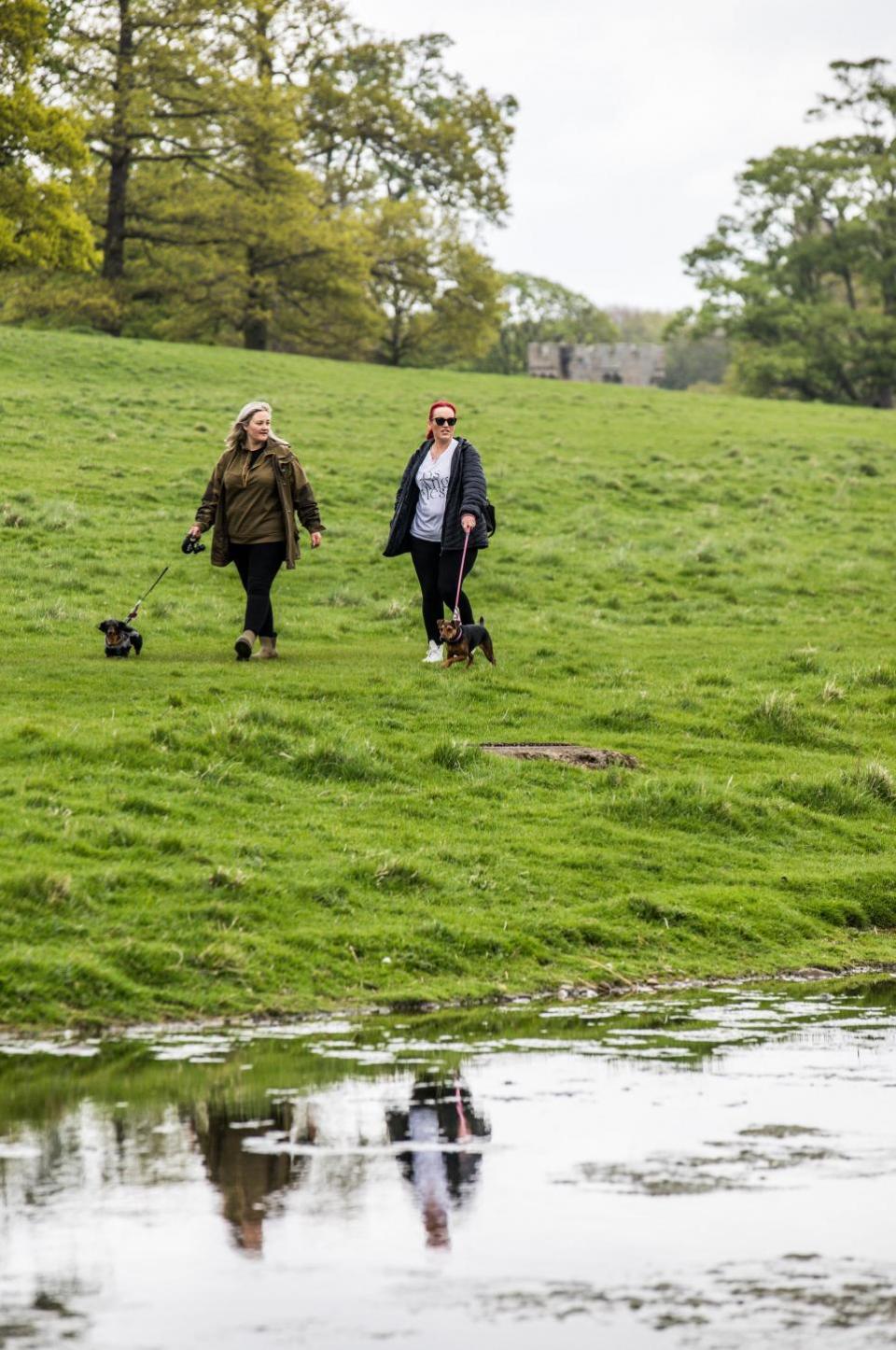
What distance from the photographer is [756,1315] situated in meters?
4.89

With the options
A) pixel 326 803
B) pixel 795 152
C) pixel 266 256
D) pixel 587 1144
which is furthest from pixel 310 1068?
pixel 795 152

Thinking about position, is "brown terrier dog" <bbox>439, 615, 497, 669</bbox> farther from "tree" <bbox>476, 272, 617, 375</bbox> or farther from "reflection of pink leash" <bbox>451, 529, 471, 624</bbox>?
"tree" <bbox>476, 272, 617, 375</bbox>

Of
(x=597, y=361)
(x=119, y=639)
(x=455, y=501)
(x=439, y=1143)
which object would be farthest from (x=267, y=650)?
(x=597, y=361)

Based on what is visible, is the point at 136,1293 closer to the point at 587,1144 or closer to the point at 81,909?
the point at 587,1144

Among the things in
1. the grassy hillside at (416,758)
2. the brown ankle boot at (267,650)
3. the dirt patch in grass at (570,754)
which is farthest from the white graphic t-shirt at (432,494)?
the dirt patch in grass at (570,754)

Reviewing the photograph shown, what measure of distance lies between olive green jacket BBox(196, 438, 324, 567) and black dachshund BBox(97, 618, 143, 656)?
4.01 feet

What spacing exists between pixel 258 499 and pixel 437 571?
1738mm

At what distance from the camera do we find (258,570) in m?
16.7

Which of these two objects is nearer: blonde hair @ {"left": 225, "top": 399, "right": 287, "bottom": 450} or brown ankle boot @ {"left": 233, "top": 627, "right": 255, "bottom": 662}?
blonde hair @ {"left": 225, "top": 399, "right": 287, "bottom": 450}

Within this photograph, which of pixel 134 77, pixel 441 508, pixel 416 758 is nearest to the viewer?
pixel 416 758

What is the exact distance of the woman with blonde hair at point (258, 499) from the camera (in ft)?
54.2

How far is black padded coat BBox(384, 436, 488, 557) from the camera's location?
16562 mm

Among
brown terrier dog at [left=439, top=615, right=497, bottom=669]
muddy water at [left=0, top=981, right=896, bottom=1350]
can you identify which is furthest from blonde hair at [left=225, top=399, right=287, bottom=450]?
muddy water at [left=0, top=981, right=896, bottom=1350]

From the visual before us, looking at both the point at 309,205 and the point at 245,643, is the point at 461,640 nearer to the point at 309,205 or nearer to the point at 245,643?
the point at 245,643
